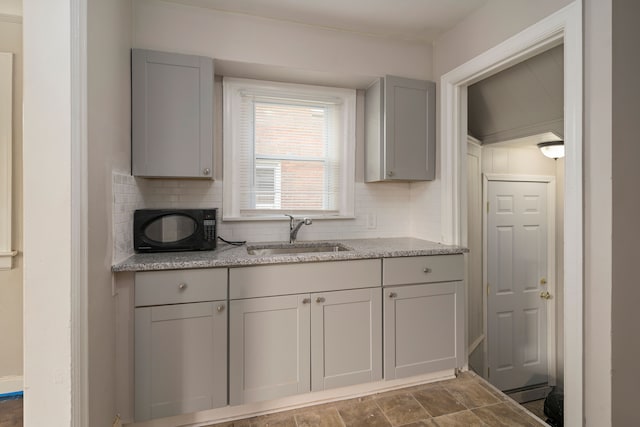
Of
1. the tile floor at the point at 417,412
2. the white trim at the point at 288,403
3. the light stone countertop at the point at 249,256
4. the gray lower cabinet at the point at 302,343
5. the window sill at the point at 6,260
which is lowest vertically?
the tile floor at the point at 417,412

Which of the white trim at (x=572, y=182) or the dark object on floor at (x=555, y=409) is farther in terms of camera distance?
the dark object on floor at (x=555, y=409)

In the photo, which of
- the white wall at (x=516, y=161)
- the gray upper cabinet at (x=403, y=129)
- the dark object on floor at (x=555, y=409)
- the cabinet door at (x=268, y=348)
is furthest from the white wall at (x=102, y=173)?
the dark object on floor at (x=555, y=409)

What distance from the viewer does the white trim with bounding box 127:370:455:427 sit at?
5.90ft

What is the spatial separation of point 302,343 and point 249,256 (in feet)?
2.07

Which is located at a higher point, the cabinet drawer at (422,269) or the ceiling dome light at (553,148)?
the ceiling dome light at (553,148)

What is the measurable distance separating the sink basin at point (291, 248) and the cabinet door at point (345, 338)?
1.51 feet

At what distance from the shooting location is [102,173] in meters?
1.49

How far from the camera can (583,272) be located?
1.49 metres

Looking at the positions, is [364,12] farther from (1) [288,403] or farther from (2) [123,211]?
(1) [288,403]

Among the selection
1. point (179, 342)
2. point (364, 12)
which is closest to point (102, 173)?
point (179, 342)

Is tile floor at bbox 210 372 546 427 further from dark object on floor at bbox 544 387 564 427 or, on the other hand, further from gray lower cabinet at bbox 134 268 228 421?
dark object on floor at bbox 544 387 564 427

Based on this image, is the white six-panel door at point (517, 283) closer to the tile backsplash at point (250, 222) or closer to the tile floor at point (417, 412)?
the tile backsplash at point (250, 222)

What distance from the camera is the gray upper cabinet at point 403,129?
239 centimetres

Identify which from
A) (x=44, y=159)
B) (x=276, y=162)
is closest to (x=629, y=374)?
(x=276, y=162)
